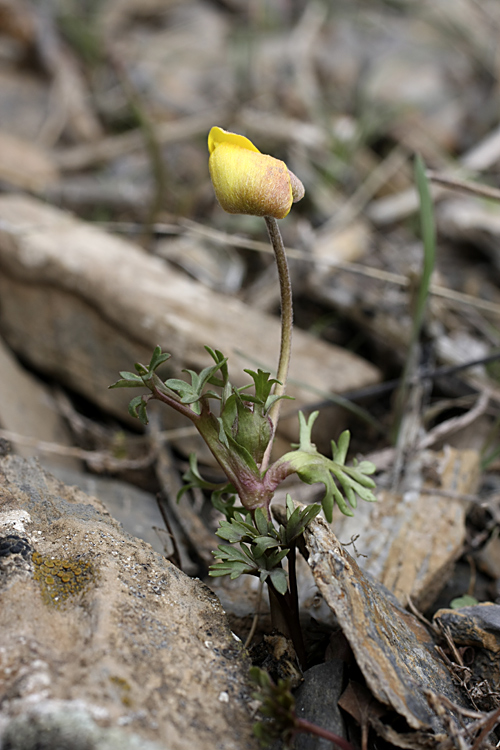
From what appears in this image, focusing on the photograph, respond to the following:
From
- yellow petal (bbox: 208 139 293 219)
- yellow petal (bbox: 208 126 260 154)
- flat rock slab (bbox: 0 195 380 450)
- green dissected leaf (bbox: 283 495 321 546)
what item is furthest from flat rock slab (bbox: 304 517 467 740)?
flat rock slab (bbox: 0 195 380 450)

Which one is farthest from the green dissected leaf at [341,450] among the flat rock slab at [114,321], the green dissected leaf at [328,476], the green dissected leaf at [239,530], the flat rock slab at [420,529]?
the flat rock slab at [114,321]

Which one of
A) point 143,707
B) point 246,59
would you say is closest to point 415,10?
point 246,59

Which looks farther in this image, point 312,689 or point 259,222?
point 259,222

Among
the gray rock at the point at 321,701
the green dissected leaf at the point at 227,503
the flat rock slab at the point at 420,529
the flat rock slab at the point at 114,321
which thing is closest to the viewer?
the gray rock at the point at 321,701

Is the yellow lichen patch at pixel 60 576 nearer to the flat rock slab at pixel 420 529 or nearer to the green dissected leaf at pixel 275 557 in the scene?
the green dissected leaf at pixel 275 557

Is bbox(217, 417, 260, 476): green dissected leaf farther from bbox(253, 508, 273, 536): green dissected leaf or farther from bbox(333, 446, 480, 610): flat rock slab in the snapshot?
bbox(333, 446, 480, 610): flat rock slab

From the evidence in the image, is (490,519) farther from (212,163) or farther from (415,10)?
(415,10)
